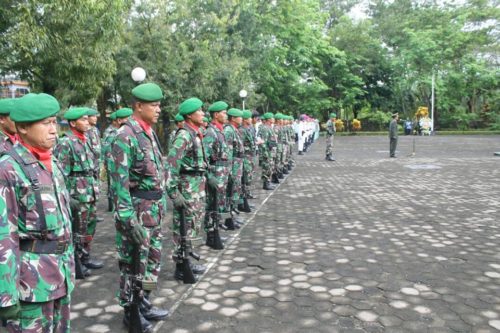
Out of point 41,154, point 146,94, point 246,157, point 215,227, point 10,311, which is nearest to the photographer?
point 10,311

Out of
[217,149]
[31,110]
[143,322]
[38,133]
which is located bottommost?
[143,322]

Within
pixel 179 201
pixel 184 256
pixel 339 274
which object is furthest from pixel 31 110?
pixel 339 274

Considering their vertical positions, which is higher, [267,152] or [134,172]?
[134,172]

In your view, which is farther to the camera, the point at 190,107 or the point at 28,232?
the point at 190,107

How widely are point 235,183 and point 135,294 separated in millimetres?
4145

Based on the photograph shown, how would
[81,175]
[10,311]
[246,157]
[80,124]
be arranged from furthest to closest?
1. [246,157]
2. [80,124]
3. [81,175]
4. [10,311]

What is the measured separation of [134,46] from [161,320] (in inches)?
619

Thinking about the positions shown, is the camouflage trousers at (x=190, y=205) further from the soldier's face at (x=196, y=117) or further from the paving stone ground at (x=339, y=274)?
the soldier's face at (x=196, y=117)

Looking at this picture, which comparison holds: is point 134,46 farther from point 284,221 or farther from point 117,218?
point 117,218

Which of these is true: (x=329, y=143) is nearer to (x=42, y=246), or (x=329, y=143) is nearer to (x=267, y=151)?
(x=267, y=151)

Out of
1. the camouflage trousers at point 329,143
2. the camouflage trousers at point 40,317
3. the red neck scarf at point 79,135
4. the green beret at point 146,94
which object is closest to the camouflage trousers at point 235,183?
the red neck scarf at point 79,135

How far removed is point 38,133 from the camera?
2.47 meters

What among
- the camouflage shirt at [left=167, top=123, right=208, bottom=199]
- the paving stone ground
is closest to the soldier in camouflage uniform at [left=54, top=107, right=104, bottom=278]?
the paving stone ground

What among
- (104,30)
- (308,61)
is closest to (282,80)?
(308,61)
